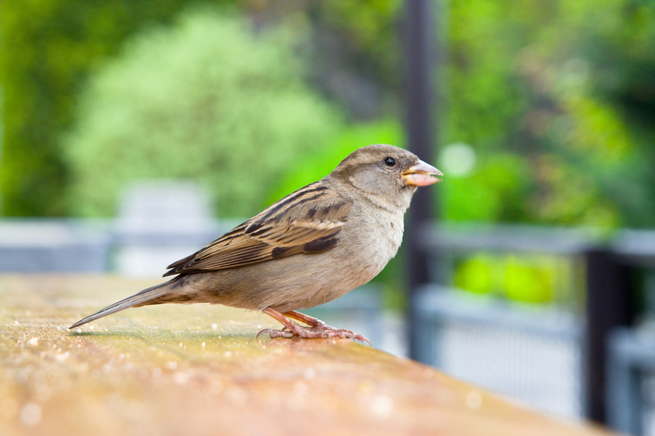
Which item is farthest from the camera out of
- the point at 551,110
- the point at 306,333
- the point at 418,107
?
the point at 551,110

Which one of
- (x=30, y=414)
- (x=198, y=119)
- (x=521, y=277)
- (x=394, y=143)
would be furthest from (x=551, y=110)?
(x=30, y=414)

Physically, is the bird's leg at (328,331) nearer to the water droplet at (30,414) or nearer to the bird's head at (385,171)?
the bird's head at (385,171)

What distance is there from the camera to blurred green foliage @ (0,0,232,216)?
1130cm

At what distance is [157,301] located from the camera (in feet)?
3.30

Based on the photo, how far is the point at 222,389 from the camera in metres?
0.56

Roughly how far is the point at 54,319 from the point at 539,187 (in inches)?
334

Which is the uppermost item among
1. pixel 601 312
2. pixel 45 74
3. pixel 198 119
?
pixel 45 74

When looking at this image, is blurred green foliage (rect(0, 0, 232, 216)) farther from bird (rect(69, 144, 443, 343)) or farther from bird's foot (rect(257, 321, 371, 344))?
bird's foot (rect(257, 321, 371, 344))

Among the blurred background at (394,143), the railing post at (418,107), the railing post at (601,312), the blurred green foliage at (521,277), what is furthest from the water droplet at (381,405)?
the railing post at (418,107)

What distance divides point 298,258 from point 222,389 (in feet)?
1.47

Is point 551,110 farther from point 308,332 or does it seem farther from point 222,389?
point 222,389

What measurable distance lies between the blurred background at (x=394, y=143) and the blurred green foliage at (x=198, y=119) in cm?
3

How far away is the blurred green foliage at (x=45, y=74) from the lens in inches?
445

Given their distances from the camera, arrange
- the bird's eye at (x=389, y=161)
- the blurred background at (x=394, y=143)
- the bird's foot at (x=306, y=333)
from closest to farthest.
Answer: the bird's foot at (x=306, y=333)
the bird's eye at (x=389, y=161)
the blurred background at (x=394, y=143)
